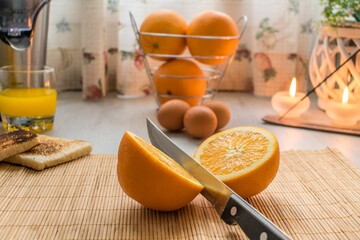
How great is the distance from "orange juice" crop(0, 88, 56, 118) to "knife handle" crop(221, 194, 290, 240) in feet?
1.71

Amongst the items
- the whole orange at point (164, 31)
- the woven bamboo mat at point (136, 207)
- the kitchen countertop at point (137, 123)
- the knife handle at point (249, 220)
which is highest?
the whole orange at point (164, 31)

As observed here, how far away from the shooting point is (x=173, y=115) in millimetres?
1065

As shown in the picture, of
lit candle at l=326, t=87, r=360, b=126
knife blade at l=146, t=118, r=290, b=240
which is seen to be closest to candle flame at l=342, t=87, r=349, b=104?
lit candle at l=326, t=87, r=360, b=126

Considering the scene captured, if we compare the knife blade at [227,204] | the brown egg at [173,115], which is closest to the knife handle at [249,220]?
the knife blade at [227,204]

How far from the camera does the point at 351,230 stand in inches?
26.2

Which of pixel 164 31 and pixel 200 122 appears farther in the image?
pixel 164 31

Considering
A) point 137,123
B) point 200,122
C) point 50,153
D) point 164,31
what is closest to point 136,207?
point 50,153

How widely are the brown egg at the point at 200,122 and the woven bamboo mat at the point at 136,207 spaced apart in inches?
7.6

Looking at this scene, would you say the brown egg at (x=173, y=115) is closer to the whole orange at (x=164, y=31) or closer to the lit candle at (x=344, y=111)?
the whole orange at (x=164, y=31)

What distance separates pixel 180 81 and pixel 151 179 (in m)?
0.57

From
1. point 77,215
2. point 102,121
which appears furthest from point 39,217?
point 102,121

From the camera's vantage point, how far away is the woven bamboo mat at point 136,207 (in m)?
0.65

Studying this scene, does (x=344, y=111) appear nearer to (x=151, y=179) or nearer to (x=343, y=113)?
(x=343, y=113)

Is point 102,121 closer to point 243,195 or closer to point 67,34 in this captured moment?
point 67,34
